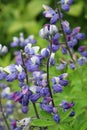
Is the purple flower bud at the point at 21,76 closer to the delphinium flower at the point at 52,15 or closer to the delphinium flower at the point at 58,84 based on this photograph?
the delphinium flower at the point at 58,84

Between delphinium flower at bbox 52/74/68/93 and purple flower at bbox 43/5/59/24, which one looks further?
purple flower at bbox 43/5/59/24

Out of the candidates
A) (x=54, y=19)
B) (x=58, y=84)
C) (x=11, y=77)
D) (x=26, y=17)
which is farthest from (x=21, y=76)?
(x=26, y=17)

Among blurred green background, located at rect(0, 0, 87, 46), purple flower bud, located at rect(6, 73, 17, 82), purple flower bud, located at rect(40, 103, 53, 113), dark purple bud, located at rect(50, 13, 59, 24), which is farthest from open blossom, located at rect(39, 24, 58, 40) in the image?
blurred green background, located at rect(0, 0, 87, 46)

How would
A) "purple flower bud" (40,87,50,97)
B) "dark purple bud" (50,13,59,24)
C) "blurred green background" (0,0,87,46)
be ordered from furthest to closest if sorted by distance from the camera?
1. "blurred green background" (0,0,87,46)
2. "dark purple bud" (50,13,59,24)
3. "purple flower bud" (40,87,50,97)

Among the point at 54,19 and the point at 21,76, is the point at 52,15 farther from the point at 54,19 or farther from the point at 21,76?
the point at 21,76

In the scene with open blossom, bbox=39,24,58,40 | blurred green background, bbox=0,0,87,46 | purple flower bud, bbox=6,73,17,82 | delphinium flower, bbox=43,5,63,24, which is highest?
delphinium flower, bbox=43,5,63,24

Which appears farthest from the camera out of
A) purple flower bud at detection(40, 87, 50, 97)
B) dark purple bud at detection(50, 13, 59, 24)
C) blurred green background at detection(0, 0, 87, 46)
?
blurred green background at detection(0, 0, 87, 46)

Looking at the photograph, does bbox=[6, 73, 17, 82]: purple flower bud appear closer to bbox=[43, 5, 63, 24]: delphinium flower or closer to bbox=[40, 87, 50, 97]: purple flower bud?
bbox=[40, 87, 50, 97]: purple flower bud

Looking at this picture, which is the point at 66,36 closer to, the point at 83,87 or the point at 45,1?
the point at 83,87

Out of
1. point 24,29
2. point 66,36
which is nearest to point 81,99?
point 66,36
